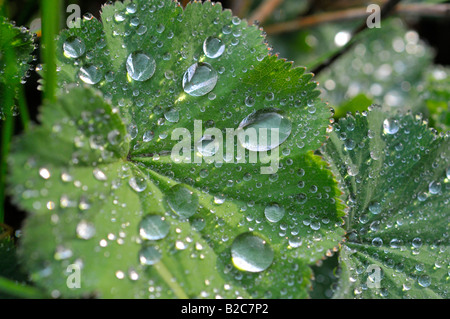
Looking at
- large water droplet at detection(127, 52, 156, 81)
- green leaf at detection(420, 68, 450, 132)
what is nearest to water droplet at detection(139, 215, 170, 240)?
large water droplet at detection(127, 52, 156, 81)

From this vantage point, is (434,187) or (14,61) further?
(434,187)

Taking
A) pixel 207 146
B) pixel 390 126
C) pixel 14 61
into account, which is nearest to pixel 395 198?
pixel 390 126

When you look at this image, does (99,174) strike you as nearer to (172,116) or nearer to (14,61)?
(172,116)

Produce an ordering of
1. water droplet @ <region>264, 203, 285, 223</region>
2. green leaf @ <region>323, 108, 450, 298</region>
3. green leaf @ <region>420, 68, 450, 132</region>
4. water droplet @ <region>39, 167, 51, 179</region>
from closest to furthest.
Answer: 1. water droplet @ <region>39, 167, 51, 179</region>
2. water droplet @ <region>264, 203, 285, 223</region>
3. green leaf @ <region>323, 108, 450, 298</region>
4. green leaf @ <region>420, 68, 450, 132</region>

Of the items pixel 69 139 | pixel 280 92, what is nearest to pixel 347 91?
pixel 280 92

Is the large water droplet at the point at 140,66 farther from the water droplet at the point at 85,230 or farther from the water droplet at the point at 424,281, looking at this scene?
the water droplet at the point at 424,281

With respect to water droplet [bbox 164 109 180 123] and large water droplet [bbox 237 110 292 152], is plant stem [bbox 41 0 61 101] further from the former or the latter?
large water droplet [bbox 237 110 292 152]
